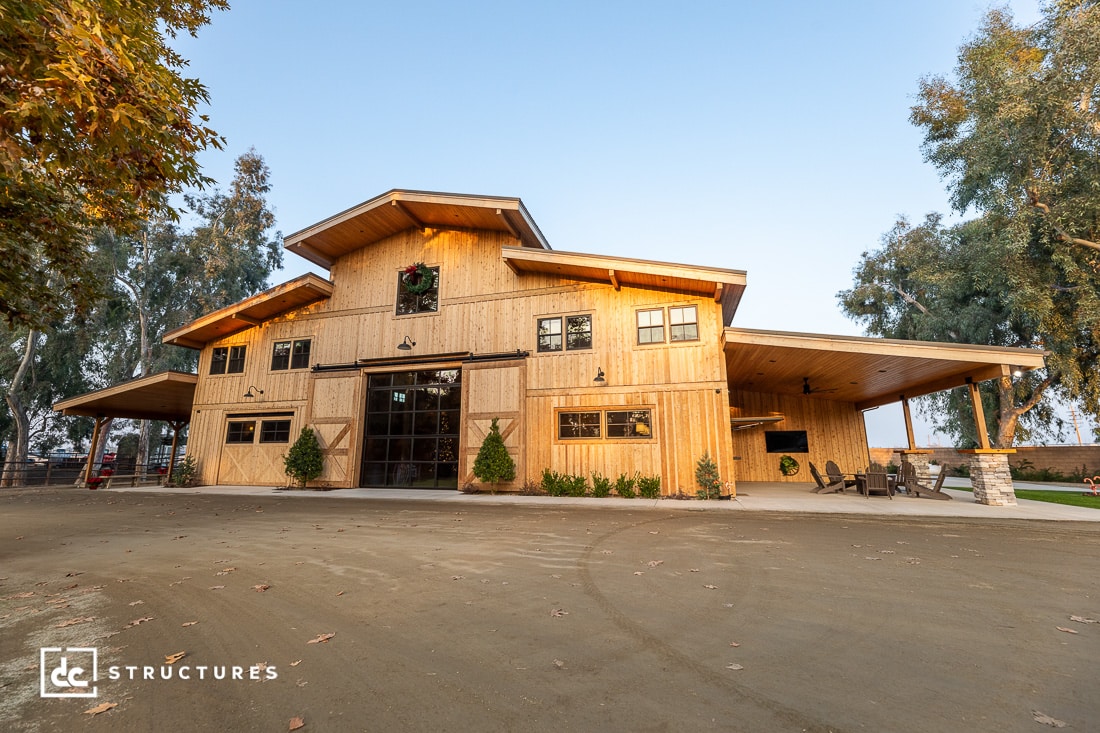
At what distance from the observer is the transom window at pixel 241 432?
15.3 metres

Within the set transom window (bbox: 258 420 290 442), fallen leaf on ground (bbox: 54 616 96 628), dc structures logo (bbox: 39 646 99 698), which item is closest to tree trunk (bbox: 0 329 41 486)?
transom window (bbox: 258 420 290 442)

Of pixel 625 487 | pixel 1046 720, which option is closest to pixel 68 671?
pixel 1046 720

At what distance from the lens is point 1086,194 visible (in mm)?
12672

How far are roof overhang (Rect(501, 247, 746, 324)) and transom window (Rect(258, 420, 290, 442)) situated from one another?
9702mm

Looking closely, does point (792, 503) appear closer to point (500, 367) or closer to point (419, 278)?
point (500, 367)

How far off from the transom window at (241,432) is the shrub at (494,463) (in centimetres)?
904

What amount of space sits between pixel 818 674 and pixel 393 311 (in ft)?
47.3

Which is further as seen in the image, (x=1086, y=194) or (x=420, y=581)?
(x=1086, y=194)

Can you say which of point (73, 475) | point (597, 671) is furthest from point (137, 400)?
point (597, 671)

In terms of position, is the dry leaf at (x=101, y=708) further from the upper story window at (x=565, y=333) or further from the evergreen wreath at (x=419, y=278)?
the evergreen wreath at (x=419, y=278)

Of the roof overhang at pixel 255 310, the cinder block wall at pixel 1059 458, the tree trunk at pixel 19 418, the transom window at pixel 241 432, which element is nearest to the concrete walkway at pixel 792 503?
the transom window at pixel 241 432

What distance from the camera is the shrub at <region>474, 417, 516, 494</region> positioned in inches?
468

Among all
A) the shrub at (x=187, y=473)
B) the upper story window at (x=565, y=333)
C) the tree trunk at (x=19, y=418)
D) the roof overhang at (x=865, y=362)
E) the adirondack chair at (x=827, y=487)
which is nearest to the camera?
the roof overhang at (x=865, y=362)

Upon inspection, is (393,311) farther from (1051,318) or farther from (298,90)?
(298,90)
